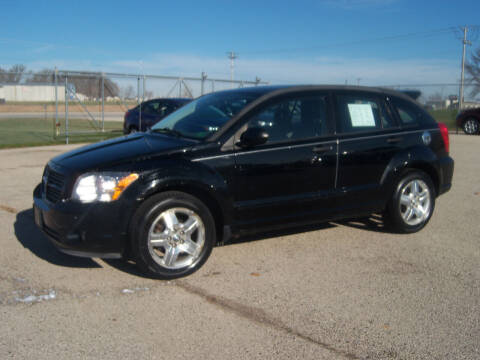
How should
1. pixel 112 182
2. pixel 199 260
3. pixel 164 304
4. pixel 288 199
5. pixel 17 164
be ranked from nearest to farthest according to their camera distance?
1. pixel 164 304
2. pixel 112 182
3. pixel 199 260
4. pixel 288 199
5. pixel 17 164

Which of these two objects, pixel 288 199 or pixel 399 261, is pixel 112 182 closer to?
pixel 288 199

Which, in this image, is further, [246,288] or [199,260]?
[199,260]

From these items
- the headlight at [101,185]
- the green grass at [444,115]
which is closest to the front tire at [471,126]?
the green grass at [444,115]

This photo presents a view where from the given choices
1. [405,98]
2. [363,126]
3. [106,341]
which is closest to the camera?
[106,341]

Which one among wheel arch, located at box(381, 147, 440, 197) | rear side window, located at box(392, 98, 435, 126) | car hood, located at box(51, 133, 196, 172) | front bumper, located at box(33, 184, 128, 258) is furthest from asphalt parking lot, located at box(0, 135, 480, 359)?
rear side window, located at box(392, 98, 435, 126)

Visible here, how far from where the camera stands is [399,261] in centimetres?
495

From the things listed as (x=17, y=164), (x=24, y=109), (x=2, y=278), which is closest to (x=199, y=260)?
(x=2, y=278)

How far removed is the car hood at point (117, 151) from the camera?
14.1ft

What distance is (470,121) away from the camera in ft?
71.6

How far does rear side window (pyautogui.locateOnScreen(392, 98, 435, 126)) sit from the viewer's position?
19.2ft

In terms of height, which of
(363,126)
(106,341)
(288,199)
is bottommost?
(106,341)

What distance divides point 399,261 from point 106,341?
2.97 meters

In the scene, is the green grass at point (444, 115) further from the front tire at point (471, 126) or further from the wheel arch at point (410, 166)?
the wheel arch at point (410, 166)

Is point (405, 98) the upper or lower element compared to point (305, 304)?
upper
